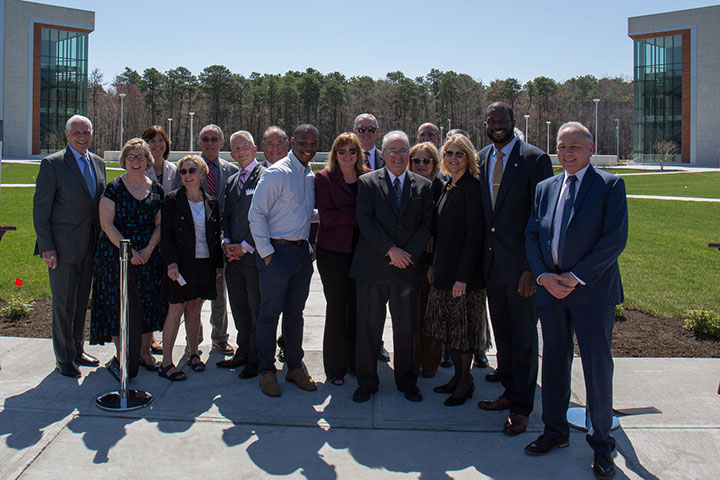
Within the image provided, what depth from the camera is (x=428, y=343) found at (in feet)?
17.1

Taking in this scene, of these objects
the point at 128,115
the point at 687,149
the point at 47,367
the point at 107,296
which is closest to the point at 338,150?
the point at 107,296

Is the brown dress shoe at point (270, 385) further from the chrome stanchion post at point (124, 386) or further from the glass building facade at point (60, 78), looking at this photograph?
the glass building facade at point (60, 78)

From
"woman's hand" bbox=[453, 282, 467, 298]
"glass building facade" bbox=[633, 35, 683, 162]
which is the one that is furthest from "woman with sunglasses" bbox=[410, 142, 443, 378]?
"glass building facade" bbox=[633, 35, 683, 162]

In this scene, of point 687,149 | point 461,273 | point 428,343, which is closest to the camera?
point 461,273

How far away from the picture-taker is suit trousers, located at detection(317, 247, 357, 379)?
500cm

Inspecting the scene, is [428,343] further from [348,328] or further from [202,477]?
[202,477]

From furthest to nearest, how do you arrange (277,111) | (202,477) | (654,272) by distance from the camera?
(277,111) < (654,272) < (202,477)

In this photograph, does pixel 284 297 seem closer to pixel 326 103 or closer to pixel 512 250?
pixel 512 250

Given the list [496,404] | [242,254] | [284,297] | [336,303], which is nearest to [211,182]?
[242,254]

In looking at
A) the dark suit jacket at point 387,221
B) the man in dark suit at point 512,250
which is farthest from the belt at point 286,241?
the man in dark suit at point 512,250

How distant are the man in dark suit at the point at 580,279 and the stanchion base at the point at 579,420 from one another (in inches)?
13.4

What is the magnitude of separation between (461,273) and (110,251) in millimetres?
2927

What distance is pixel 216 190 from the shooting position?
19.7 feet

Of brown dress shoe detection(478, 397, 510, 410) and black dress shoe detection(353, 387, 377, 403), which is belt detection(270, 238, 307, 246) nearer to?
black dress shoe detection(353, 387, 377, 403)
